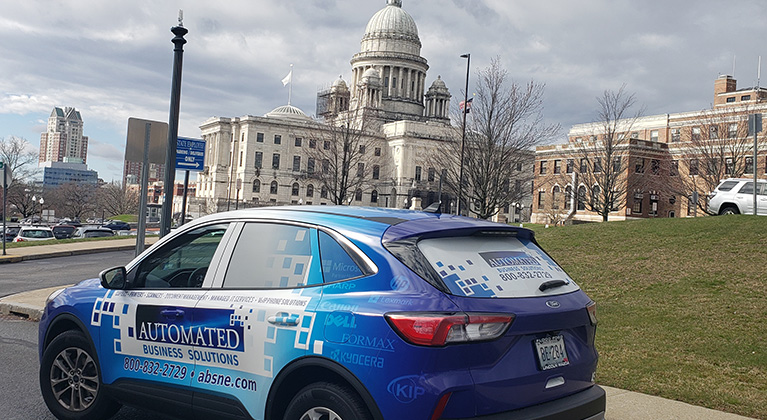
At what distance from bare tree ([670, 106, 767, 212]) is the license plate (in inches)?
1944

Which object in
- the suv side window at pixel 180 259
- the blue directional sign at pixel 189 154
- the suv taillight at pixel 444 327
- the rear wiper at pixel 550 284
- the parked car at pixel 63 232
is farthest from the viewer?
the parked car at pixel 63 232

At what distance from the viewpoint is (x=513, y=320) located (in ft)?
11.6

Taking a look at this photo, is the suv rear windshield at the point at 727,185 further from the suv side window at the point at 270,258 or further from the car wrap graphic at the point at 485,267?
the suv side window at the point at 270,258

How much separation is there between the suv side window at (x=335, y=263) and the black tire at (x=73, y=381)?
7.36 feet

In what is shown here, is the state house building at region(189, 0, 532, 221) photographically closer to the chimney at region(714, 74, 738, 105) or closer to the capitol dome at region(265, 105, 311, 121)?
the capitol dome at region(265, 105, 311, 121)

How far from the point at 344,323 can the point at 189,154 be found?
36.8 ft

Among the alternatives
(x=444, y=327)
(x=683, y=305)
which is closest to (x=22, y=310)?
(x=444, y=327)

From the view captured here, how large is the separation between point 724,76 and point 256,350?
345ft

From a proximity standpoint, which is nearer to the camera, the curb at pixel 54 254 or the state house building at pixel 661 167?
the curb at pixel 54 254

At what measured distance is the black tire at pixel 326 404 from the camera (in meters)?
3.51

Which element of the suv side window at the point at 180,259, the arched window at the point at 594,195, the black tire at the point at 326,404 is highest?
the arched window at the point at 594,195

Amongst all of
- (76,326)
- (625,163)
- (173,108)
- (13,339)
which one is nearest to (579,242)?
(173,108)

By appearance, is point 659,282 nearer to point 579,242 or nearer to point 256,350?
point 579,242

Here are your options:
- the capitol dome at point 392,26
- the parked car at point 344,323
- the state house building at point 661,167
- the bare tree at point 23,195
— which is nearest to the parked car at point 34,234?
the state house building at point 661,167
